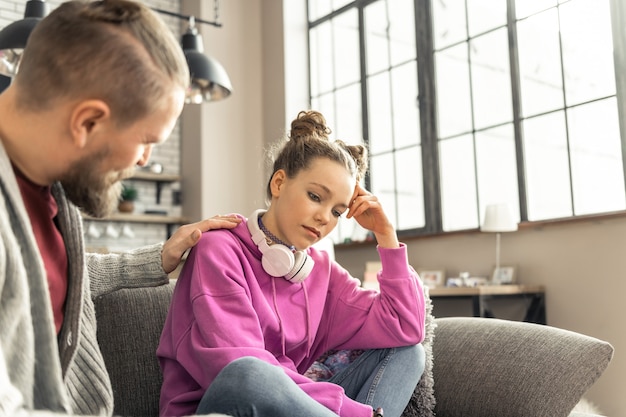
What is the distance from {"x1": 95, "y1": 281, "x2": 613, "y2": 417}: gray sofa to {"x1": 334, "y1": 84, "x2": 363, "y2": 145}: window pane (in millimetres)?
3775

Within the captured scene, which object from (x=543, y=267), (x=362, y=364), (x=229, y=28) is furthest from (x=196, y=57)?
(x=229, y=28)

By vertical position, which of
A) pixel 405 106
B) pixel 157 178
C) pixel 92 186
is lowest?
pixel 92 186

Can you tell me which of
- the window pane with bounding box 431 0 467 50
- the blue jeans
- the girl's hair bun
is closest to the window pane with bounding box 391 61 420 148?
the window pane with bounding box 431 0 467 50

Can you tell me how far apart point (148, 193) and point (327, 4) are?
7.73ft

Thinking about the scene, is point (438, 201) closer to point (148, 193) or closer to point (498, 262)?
point (498, 262)

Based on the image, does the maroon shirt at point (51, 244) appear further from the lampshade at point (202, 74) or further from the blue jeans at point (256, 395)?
the lampshade at point (202, 74)

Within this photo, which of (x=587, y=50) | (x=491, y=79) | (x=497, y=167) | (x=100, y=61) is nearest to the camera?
(x=100, y=61)

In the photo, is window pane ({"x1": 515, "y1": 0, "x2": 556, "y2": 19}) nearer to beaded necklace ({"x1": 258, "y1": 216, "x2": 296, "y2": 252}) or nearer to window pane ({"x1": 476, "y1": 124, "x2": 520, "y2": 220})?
window pane ({"x1": 476, "y1": 124, "x2": 520, "y2": 220})

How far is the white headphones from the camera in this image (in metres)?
1.57

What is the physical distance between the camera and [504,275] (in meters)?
4.06

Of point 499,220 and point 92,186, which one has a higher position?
point 499,220

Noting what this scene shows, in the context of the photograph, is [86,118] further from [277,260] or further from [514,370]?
[514,370]

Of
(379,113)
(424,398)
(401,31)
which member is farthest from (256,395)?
(401,31)

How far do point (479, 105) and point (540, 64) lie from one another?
50 centimetres
